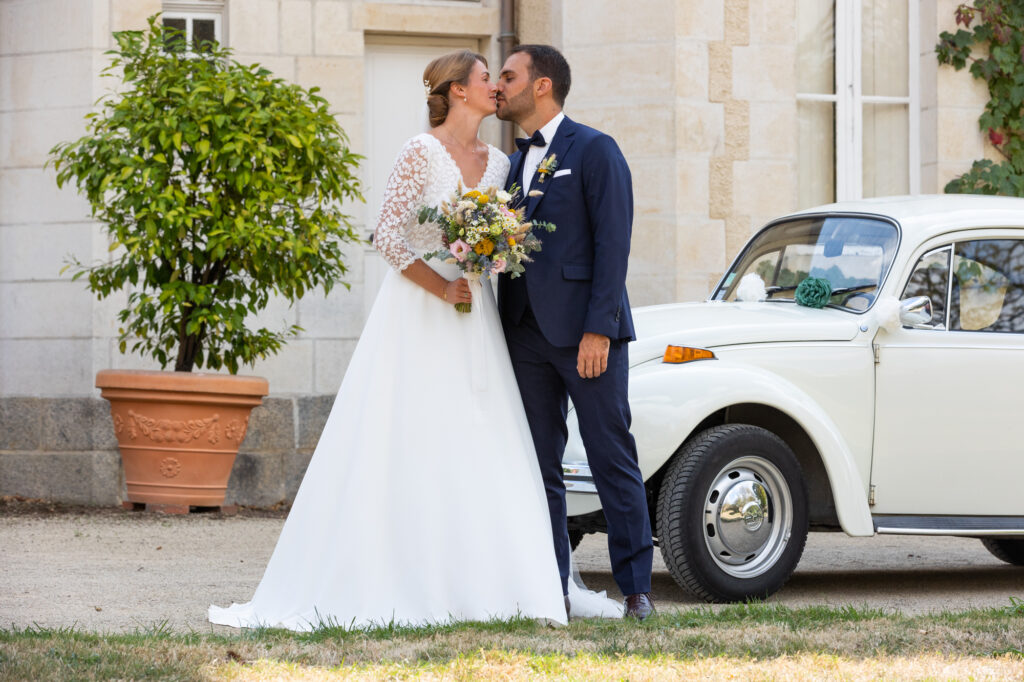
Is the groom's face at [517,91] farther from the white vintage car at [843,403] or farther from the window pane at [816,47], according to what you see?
the window pane at [816,47]

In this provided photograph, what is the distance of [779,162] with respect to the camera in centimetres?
1039

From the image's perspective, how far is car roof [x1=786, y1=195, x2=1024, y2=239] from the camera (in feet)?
20.6

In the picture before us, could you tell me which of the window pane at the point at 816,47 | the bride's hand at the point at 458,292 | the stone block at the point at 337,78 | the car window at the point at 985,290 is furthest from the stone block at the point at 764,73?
the bride's hand at the point at 458,292

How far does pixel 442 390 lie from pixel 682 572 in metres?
1.26

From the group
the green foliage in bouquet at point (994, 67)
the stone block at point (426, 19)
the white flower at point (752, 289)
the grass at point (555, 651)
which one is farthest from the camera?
the green foliage in bouquet at point (994, 67)

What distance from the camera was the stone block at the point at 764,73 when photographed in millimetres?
10281

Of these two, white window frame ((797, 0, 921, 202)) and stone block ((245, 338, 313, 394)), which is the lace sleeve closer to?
stone block ((245, 338, 313, 394))

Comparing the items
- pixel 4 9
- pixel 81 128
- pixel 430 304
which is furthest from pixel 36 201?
pixel 430 304

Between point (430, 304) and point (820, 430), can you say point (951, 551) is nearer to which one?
point (820, 430)

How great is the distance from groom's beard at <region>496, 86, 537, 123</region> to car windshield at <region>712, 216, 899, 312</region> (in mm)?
1834

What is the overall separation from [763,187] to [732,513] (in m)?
5.10

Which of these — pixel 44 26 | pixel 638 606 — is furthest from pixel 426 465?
pixel 44 26

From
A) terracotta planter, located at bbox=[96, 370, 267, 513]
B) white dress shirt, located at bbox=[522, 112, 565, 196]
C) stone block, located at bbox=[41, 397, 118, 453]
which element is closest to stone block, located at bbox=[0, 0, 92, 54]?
stone block, located at bbox=[41, 397, 118, 453]

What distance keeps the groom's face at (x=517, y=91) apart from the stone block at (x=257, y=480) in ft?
17.1
